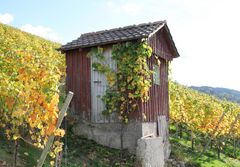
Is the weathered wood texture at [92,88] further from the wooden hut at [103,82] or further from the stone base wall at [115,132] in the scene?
the stone base wall at [115,132]

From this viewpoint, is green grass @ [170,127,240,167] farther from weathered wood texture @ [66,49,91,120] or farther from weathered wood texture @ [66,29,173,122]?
weathered wood texture @ [66,49,91,120]

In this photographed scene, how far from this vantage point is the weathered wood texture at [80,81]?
16.2 metres

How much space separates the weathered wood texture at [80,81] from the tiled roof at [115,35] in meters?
0.40

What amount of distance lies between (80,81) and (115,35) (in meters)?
2.45

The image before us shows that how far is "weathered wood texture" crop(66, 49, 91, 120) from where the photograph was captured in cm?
1619

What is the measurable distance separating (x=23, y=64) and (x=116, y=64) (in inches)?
269

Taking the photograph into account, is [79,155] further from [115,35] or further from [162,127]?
[115,35]

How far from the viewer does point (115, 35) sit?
16172mm

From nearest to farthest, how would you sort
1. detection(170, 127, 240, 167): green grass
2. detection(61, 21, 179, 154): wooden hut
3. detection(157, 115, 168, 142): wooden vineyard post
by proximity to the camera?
detection(61, 21, 179, 154): wooden hut < detection(157, 115, 168, 142): wooden vineyard post < detection(170, 127, 240, 167): green grass

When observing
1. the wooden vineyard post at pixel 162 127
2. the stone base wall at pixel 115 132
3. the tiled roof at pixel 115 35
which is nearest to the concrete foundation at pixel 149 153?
the stone base wall at pixel 115 132

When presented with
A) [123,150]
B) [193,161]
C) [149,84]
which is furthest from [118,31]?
[193,161]

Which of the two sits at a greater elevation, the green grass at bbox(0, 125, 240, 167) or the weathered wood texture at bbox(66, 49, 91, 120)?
the weathered wood texture at bbox(66, 49, 91, 120)

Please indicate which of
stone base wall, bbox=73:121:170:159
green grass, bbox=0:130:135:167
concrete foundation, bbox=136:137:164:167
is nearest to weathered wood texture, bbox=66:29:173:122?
stone base wall, bbox=73:121:170:159

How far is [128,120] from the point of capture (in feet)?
50.2
